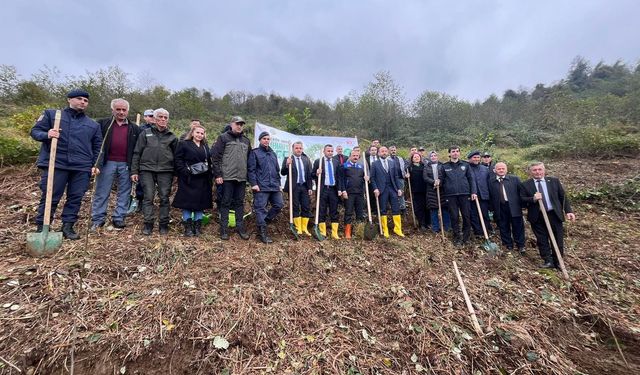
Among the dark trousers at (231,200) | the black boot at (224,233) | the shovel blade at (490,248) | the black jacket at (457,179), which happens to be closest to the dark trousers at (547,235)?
the shovel blade at (490,248)

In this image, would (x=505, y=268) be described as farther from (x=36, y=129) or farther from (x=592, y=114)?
(x=592, y=114)

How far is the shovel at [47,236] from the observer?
3.52 m

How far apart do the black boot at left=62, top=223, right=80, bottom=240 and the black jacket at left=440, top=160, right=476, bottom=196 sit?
6.70 meters

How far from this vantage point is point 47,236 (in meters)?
3.58

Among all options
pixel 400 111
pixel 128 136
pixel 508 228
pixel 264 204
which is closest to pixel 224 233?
pixel 264 204

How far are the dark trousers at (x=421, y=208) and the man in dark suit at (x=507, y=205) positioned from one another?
1.46 m

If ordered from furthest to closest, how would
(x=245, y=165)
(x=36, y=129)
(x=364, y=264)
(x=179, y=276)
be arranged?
(x=245, y=165), (x=364, y=264), (x=36, y=129), (x=179, y=276)

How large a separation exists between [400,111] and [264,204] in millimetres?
21379

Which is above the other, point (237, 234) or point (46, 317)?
point (237, 234)

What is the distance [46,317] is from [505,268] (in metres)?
6.23

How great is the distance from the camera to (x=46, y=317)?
271 centimetres

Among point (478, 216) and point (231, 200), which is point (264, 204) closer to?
point (231, 200)

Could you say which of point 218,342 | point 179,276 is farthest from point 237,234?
point 218,342

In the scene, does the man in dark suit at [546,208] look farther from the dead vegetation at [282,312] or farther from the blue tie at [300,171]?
the blue tie at [300,171]
